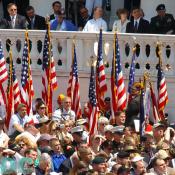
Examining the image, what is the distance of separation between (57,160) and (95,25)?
10.9m

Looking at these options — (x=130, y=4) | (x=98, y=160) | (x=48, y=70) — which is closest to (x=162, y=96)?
(x=48, y=70)

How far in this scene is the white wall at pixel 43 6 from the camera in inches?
2000

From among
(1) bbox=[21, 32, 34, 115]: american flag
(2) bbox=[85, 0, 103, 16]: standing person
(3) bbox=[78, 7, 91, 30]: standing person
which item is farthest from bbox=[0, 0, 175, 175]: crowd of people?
(2) bbox=[85, 0, 103, 16]: standing person

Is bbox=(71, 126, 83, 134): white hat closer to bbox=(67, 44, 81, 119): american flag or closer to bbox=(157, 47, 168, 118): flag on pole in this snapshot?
bbox=(67, 44, 81, 119): american flag

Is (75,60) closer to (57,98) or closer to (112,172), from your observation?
(57,98)

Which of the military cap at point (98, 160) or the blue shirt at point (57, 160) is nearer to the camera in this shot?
the military cap at point (98, 160)

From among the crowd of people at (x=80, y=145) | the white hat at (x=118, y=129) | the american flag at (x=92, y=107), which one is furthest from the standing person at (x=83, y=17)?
the white hat at (x=118, y=129)

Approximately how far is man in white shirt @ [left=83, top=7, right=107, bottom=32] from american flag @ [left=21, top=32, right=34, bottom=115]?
2565 millimetres

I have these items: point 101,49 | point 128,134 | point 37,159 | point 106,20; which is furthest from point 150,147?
point 106,20

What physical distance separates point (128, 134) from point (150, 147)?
901mm

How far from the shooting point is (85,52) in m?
46.5

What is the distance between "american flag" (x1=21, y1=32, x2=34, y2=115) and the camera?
4406 centimetres

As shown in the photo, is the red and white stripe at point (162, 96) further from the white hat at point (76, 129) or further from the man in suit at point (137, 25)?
the white hat at point (76, 129)

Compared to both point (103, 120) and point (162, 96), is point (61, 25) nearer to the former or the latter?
point (162, 96)
